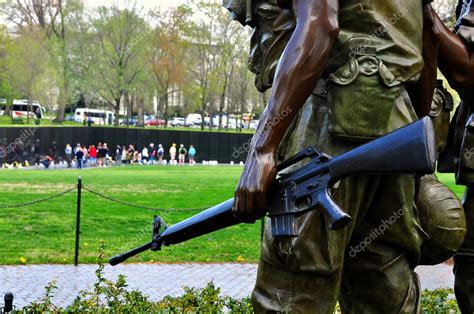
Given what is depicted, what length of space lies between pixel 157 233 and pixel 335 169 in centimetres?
120

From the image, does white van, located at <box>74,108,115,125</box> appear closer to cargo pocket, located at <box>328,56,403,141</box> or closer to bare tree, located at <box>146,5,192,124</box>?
bare tree, located at <box>146,5,192,124</box>

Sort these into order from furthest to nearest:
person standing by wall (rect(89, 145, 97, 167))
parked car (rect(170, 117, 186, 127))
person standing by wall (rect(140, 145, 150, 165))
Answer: parked car (rect(170, 117, 186, 127)) < person standing by wall (rect(140, 145, 150, 165)) < person standing by wall (rect(89, 145, 97, 167))

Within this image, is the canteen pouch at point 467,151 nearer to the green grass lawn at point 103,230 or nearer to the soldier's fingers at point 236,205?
the soldier's fingers at point 236,205

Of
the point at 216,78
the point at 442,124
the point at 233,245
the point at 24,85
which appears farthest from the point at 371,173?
the point at 216,78

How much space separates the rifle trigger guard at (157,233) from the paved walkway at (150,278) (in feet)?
17.9

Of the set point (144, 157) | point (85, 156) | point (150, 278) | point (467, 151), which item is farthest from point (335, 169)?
point (144, 157)

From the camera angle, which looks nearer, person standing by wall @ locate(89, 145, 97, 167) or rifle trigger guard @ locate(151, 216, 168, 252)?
rifle trigger guard @ locate(151, 216, 168, 252)

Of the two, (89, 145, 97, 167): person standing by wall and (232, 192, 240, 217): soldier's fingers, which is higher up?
(232, 192, 240, 217): soldier's fingers

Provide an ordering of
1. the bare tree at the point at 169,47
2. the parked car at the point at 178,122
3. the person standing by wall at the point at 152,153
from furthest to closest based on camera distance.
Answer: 1. the parked car at the point at 178,122
2. the bare tree at the point at 169,47
3. the person standing by wall at the point at 152,153

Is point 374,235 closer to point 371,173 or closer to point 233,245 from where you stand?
point 371,173

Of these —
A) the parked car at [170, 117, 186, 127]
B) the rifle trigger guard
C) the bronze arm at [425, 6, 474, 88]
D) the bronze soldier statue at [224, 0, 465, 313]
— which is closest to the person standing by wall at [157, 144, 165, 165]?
the parked car at [170, 117, 186, 127]

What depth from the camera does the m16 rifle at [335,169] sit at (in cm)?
248

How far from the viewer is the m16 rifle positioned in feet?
8.15

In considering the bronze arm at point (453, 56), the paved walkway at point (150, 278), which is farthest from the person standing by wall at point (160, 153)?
the bronze arm at point (453, 56)
